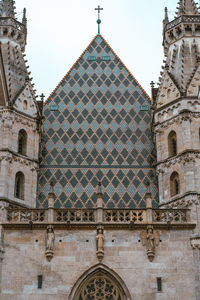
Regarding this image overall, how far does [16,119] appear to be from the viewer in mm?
20422

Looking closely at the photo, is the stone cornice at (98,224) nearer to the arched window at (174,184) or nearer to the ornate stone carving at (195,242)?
the ornate stone carving at (195,242)

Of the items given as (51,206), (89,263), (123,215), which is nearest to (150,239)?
(123,215)

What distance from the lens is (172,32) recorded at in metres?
22.5

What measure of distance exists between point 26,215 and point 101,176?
286cm

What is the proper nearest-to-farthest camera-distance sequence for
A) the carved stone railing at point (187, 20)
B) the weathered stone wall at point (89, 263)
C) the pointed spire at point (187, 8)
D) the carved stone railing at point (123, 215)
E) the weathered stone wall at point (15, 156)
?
1. the weathered stone wall at point (89, 263)
2. the carved stone railing at point (123, 215)
3. the weathered stone wall at point (15, 156)
4. the carved stone railing at point (187, 20)
5. the pointed spire at point (187, 8)

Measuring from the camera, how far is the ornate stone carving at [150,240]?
1784cm

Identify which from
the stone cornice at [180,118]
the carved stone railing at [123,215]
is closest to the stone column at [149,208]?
the carved stone railing at [123,215]

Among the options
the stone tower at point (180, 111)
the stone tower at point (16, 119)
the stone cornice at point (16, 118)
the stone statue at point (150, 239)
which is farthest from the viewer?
the stone cornice at point (16, 118)

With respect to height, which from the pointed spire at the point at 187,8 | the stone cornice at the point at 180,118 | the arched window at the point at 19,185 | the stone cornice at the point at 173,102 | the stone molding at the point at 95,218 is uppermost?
the pointed spire at the point at 187,8

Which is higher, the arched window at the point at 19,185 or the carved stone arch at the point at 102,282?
the arched window at the point at 19,185

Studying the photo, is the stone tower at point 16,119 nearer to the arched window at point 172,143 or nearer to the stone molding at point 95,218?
the stone molding at point 95,218

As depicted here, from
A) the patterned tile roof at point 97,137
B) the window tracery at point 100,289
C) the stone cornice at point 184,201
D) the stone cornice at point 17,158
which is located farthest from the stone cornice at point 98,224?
the stone cornice at point 17,158

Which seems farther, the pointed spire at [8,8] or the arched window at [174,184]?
the pointed spire at [8,8]

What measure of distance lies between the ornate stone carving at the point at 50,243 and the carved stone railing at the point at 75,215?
38 cm
